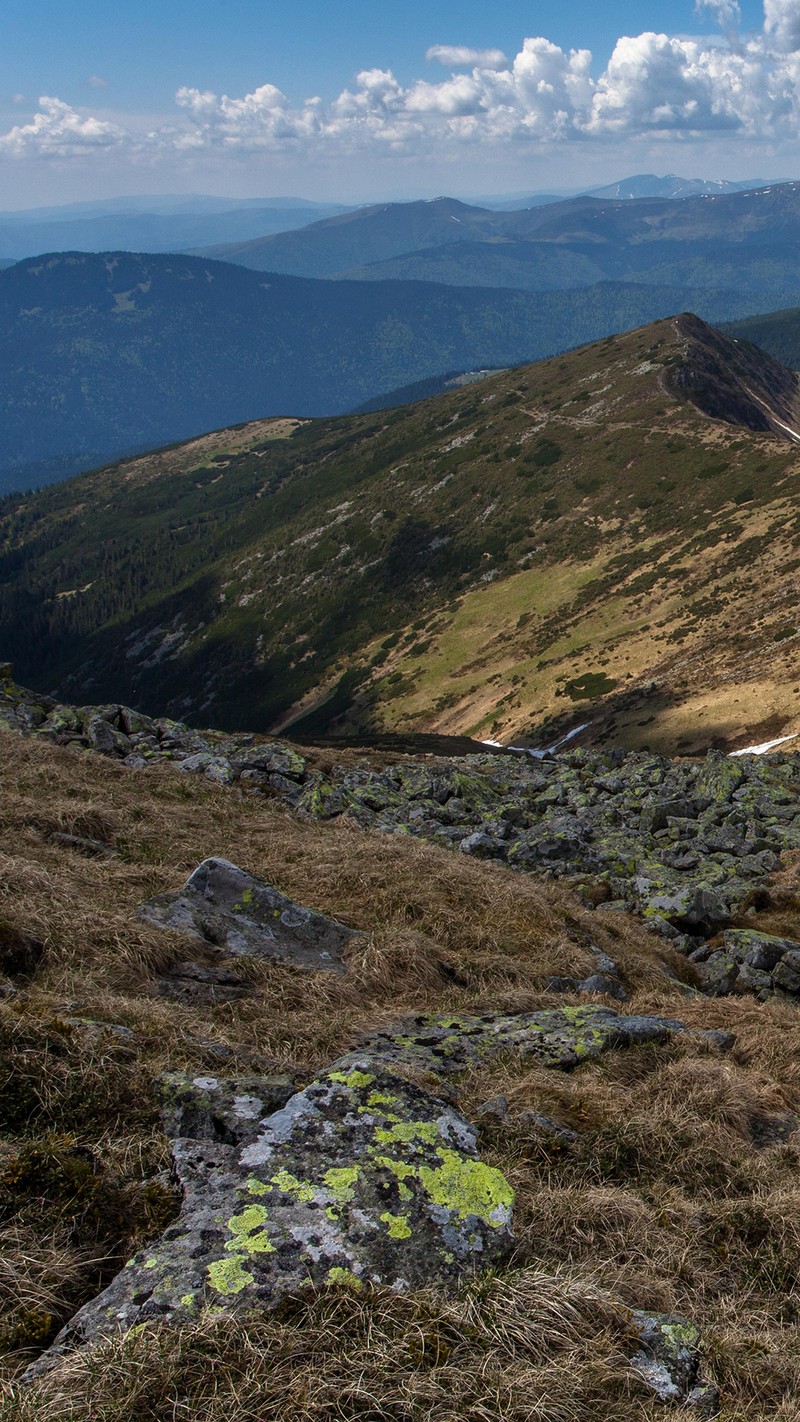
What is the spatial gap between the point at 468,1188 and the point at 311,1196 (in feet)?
3.35

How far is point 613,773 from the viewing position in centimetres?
3002

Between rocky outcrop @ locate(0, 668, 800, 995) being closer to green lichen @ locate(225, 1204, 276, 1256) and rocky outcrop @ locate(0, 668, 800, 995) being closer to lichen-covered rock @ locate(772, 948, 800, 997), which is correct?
lichen-covered rock @ locate(772, 948, 800, 997)

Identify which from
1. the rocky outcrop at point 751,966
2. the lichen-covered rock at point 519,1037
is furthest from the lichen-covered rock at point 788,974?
the lichen-covered rock at point 519,1037

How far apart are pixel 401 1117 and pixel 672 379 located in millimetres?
188485

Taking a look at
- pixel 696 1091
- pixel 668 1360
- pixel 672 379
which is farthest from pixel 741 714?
pixel 672 379

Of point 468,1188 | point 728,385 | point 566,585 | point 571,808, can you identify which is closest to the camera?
point 468,1188

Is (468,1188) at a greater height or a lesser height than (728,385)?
lesser

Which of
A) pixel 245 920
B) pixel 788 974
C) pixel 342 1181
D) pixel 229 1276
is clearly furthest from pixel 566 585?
pixel 229 1276

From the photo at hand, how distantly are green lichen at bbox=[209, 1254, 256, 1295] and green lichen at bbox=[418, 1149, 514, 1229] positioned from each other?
125 cm

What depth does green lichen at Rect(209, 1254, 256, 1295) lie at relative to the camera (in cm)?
407

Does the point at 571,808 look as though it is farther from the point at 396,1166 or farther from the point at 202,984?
the point at 396,1166

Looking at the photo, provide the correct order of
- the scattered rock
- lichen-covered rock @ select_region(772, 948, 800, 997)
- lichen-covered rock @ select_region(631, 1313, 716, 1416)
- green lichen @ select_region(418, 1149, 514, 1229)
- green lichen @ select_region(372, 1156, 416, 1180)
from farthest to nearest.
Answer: lichen-covered rock @ select_region(772, 948, 800, 997)
the scattered rock
green lichen @ select_region(372, 1156, 416, 1180)
green lichen @ select_region(418, 1149, 514, 1229)
lichen-covered rock @ select_region(631, 1313, 716, 1416)

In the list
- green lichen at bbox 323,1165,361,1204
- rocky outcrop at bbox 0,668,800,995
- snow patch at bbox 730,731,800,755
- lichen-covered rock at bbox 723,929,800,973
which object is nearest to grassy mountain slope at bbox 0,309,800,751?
snow patch at bbox 730,731,800,755

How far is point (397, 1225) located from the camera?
466 centimetres
